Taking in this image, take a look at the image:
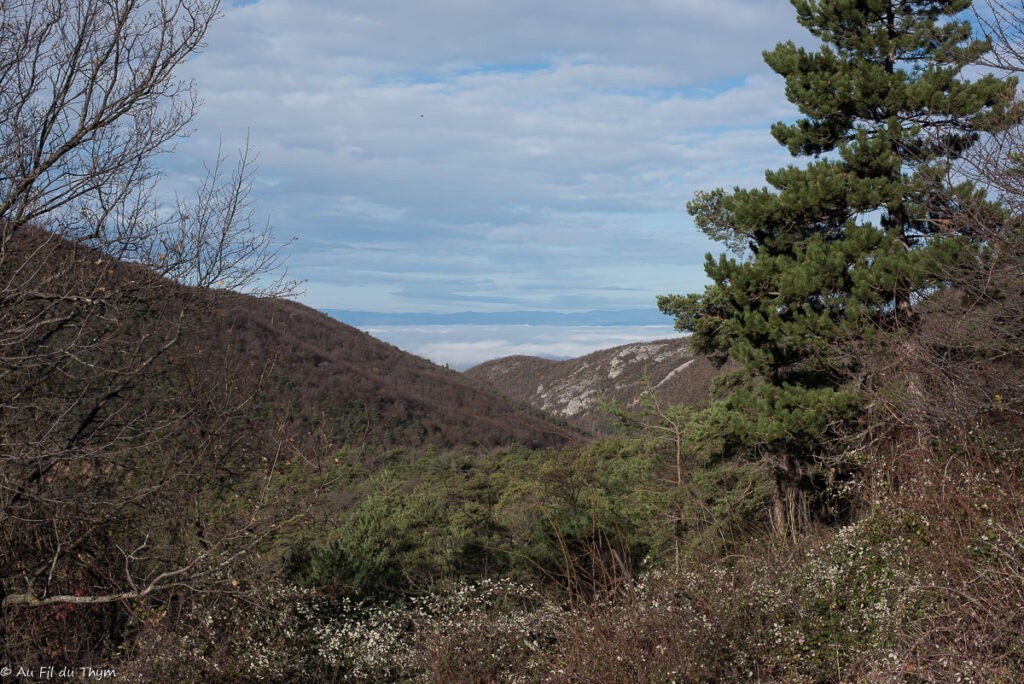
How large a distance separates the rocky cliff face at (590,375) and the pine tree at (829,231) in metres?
22.1

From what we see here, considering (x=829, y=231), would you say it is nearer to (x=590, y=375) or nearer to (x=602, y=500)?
(x=602, y=500)

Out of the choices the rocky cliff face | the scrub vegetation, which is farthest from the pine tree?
the rocky cliff face

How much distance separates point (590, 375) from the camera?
61.0 m

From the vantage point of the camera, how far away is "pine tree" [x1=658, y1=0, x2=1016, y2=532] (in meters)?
11.3

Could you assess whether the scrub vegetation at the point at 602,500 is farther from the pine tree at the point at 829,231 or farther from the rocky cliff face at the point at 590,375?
the rocky cliff face at the point at 590,375

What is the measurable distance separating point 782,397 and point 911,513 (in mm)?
4476

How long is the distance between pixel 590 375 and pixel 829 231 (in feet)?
158

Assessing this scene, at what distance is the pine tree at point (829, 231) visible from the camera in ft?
37.0

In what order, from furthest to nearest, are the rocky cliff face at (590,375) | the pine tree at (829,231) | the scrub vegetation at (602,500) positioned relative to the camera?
the rocky cliff face at (590,375), the pine tree at (829,231), the scrub vegetation at (602,500)

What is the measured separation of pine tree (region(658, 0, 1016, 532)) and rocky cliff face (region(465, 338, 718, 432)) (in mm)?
22142

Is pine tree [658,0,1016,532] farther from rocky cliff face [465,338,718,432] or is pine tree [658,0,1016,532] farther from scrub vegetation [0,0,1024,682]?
rocky cliff face [465,338,718,432]

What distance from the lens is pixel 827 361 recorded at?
36.3 feet

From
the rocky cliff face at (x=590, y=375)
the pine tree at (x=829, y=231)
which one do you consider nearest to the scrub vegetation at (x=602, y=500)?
the pine tree at (x=829, y=231)

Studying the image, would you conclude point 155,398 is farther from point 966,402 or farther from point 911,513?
point 966,402
